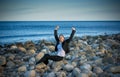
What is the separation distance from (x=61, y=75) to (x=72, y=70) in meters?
0.41

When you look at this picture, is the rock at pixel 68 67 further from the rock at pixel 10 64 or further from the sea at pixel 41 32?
the sea at pixel 41 32

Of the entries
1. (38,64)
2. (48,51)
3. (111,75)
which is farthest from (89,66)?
(48,51)

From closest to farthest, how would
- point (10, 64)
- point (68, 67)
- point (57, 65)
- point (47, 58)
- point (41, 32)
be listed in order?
point (68, 67)
point (57, 65)
point (47, 58)
point (10, 64)
point (41, 32)

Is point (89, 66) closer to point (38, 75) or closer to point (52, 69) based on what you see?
point (52, 69)

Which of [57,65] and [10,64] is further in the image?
[10,64]

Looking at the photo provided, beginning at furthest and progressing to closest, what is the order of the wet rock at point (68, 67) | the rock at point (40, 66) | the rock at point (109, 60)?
the rock at point (109, 60) < the rock at point (40, 66) < the wet rock at point (68, 67)

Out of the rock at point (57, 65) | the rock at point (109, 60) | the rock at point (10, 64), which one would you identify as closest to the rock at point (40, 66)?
the rock at point (57, 65)

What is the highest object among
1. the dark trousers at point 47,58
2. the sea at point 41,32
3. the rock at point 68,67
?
the dark trousers at point 47,58

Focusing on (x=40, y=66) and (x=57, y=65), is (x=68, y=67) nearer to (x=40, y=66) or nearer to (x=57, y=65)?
(x=57, y=65)

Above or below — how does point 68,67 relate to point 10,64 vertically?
above

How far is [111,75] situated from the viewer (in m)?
3.37

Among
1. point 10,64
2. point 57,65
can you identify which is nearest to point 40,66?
point 57,65

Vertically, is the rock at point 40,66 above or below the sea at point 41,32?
above

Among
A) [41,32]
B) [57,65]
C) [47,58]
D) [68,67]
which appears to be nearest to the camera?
[68,67]
